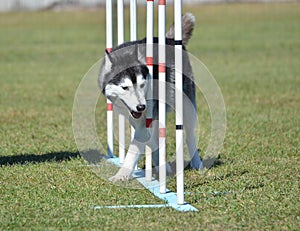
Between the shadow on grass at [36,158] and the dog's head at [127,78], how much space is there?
156 centimetres

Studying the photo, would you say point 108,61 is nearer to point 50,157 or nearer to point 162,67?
point 162,67

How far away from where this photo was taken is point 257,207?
6.93 meters

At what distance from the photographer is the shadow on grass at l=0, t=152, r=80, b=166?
945 centimetres

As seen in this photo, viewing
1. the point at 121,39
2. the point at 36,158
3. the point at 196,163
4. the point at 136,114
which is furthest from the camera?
the point at 36,158

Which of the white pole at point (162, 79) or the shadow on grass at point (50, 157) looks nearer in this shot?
the white pole at point (162, 79)

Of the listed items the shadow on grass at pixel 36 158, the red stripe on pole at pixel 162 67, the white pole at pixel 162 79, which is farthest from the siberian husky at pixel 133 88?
the shadow on grass at pixel 36 158

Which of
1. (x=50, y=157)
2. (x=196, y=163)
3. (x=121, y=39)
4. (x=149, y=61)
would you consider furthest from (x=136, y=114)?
(x=50, y=157)

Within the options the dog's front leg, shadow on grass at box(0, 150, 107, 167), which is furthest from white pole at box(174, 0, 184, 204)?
shadow on grass at box(0, 150, 107, 167)

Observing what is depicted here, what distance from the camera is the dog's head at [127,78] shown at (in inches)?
313

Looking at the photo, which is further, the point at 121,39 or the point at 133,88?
the point at 121,39

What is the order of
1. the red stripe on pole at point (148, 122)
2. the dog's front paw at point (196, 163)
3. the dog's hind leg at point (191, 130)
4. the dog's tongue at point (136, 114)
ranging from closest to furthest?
1. the dog's tongue at point (136, 114)
2. the red stripe on pole at point (148, 122)
3. the dog's front paw at point (196, 163)
4. the dog's hind leg at point (191, 130)

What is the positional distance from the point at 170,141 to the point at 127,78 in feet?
11.1

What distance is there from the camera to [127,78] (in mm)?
8031

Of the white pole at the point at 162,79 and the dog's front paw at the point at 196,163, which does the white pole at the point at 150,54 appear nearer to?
the white pole at the point at 162,79
